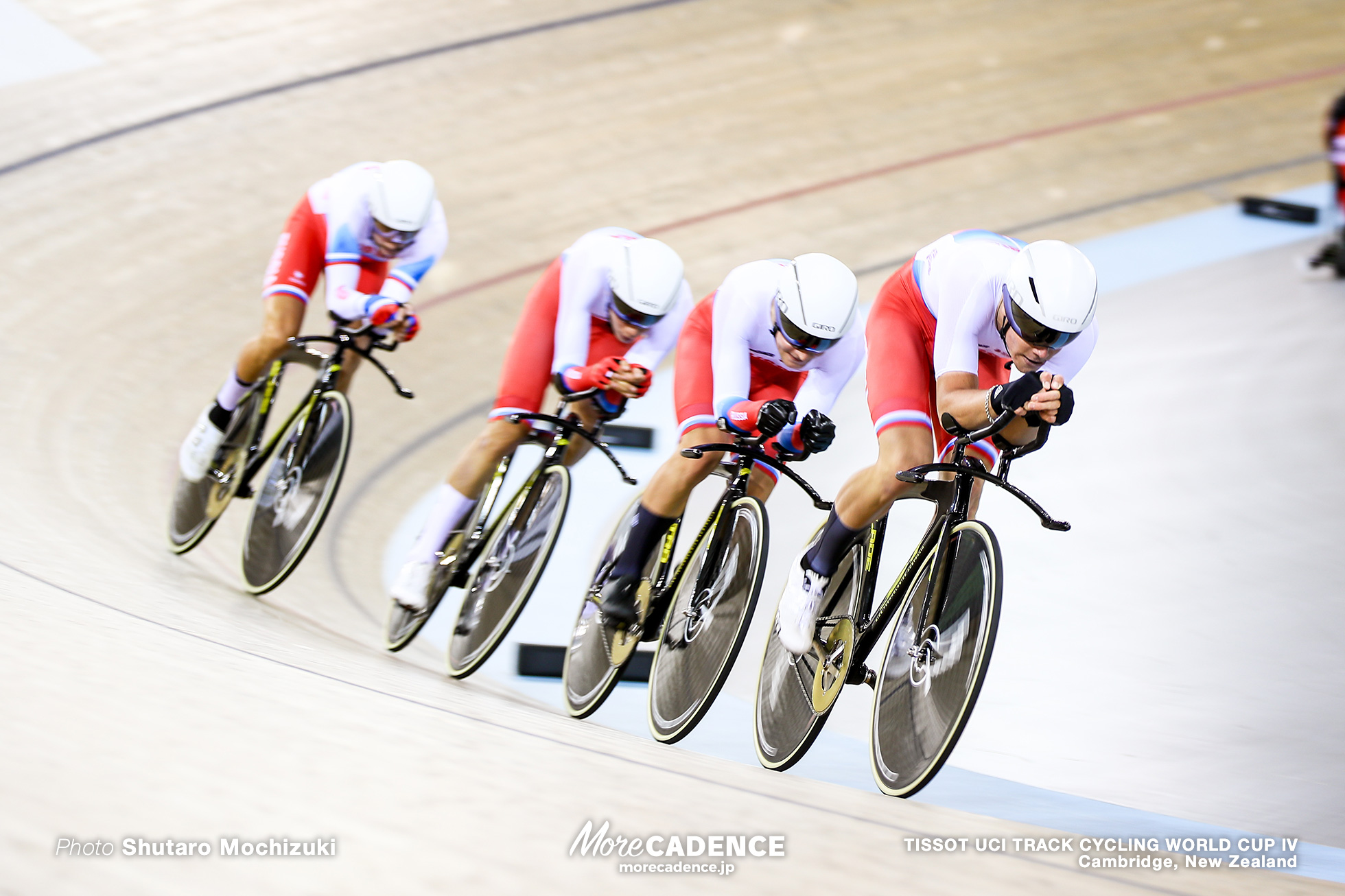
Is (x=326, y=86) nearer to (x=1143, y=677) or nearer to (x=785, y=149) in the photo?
(x=785, y=149)

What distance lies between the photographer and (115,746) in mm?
1592

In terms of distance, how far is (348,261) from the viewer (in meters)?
3.56

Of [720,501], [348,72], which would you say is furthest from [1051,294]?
[348,72]

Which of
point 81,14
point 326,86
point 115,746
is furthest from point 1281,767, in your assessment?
point 81,14

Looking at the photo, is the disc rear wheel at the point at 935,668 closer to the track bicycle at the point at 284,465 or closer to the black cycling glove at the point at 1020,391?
the black cycling glove at the point at 1020,391

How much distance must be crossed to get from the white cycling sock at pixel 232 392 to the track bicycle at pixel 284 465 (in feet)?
0.07

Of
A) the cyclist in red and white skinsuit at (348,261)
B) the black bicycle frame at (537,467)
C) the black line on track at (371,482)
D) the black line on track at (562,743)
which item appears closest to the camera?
the black line on track at (562,743)

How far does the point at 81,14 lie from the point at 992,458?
6.89 meters

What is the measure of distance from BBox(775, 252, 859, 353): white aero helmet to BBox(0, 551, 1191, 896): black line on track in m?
0.93

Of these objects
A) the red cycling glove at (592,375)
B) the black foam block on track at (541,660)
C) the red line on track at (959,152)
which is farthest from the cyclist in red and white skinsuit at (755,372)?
the red line on track at (959,152)

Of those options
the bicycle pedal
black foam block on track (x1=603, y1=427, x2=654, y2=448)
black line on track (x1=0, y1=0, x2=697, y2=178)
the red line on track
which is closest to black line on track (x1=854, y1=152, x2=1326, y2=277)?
the red line on track

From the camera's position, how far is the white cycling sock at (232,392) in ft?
12.4

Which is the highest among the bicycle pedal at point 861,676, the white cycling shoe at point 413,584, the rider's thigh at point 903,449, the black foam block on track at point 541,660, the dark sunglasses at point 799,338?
the dark sunglasses at point 799,338

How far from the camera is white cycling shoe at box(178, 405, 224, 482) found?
3.87 meters
